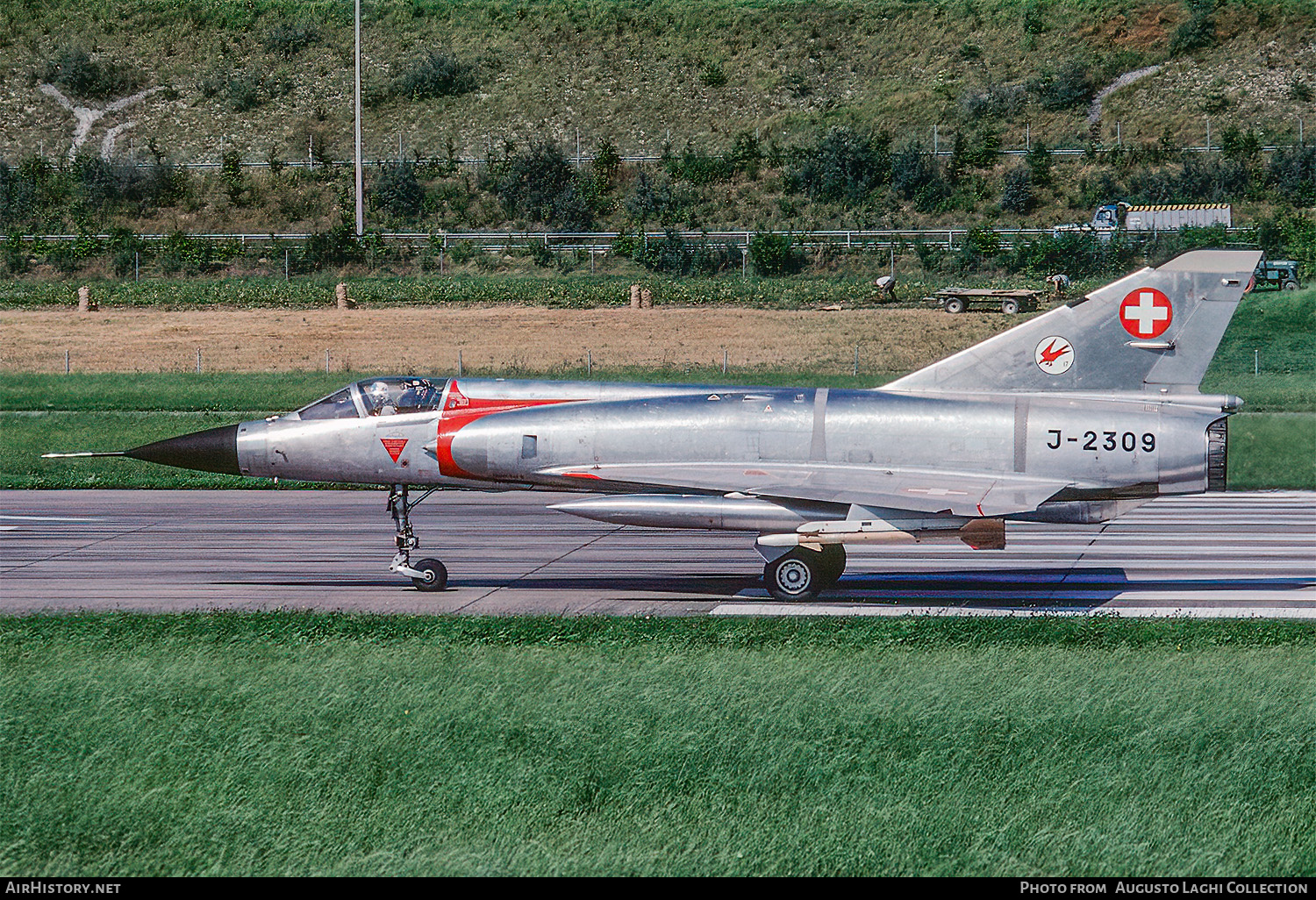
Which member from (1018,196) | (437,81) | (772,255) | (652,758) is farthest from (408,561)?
(437,81)

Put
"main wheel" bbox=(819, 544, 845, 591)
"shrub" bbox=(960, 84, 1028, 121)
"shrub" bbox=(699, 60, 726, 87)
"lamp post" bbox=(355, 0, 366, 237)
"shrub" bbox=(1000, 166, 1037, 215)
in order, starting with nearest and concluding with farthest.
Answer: "main wheel" bbox=(819, 544, 845, 591) < "lamp post" bbox=(355, 0, 366, 237) < "shrub" bbox=(1000, 166, 1037, 215) < "shrub" bbox=(960, 84, 1028, 121) < "shrub" bbox=(699, 60, 726, 87)

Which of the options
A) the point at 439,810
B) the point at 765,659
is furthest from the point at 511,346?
the point at 439,810

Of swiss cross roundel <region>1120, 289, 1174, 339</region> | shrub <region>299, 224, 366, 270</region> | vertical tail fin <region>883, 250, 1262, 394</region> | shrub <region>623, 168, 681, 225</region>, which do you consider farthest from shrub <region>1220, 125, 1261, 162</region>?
swiss cross roundel <region>1120, 289, 1174, 339</region>

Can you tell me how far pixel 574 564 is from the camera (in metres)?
19.8

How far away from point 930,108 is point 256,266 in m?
46.1

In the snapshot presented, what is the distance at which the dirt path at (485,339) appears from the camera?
5591 centimetres

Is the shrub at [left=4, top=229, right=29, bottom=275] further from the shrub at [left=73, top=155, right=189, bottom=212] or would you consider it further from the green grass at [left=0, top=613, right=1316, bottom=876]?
the green grass at [left=0, top=613, right=1316, bottom=876]

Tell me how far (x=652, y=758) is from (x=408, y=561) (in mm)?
8985

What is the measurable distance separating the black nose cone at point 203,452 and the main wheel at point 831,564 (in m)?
7.60

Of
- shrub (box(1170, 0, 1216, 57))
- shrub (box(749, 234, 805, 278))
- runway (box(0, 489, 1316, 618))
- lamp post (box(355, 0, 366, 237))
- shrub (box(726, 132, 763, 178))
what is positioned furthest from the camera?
shrub (box(1170, 0, 1216, 57))

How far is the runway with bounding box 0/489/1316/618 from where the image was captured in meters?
16.8

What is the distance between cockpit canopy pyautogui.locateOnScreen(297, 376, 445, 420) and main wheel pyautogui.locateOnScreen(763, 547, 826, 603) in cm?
479
